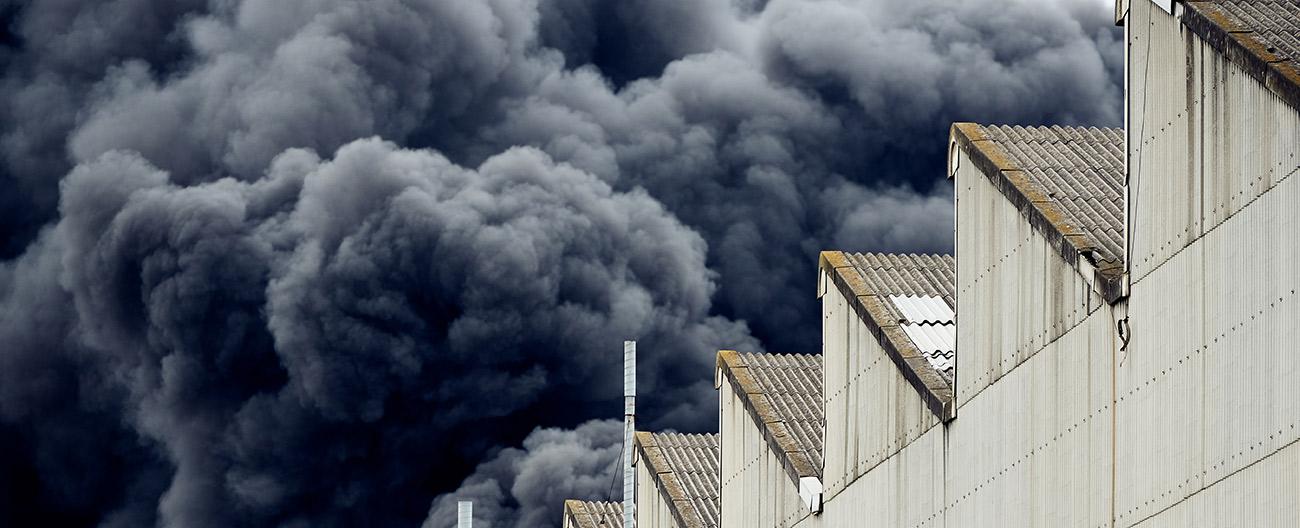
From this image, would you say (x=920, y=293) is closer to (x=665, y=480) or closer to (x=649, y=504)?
(x=665, y=480)

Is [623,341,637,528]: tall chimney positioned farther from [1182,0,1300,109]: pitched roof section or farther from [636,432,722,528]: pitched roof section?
[1182,0,1300,109]: pitched roof section

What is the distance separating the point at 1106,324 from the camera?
1714 centimetres

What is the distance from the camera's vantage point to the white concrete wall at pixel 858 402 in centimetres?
2286

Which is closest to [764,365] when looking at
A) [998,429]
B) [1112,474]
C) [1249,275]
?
[998,429]

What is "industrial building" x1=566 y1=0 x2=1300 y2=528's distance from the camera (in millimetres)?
14445

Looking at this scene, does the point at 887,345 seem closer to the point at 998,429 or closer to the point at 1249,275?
the point at 998,429

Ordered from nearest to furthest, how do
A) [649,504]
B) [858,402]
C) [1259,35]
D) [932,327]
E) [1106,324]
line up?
[1259,35]
[1106,324]
[932,327]
[858,402]
[649,504]

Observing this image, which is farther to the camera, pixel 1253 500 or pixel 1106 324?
pixel 1106 324

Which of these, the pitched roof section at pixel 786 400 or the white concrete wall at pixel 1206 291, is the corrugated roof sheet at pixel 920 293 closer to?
the pitched roof section at pixel 786 400

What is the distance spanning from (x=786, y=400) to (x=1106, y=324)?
1152 centimetres

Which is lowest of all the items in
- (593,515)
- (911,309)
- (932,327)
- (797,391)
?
(932,327)

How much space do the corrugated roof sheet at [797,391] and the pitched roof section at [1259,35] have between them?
11.4 m

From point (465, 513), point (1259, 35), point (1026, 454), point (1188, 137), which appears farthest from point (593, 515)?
point (1259, 35)

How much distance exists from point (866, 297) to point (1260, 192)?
393 inches
